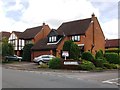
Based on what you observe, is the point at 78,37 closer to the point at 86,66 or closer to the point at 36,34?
the point at 36,34

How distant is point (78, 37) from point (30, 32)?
18891 millimetres

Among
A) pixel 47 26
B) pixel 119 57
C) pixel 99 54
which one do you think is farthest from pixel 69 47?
pixel 47 26

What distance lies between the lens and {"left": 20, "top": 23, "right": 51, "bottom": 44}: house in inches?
2584

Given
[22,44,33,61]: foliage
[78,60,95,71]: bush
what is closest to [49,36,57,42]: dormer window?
[22,44,33,61]: foliage

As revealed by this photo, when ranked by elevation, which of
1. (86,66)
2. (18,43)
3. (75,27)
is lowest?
(86,66)

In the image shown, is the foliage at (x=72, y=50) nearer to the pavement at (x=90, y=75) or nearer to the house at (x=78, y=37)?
the pavement at (x=90, y=75)

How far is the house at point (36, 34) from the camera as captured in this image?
215ft

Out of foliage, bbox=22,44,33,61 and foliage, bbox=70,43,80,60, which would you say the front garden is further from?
foliage, bbox=22,44,33,61

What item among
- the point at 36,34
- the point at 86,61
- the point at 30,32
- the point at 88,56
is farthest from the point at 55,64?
the point at 30,32

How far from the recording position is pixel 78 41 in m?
54.9

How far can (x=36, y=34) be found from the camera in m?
65.9

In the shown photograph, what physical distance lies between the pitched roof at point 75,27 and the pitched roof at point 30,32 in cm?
713

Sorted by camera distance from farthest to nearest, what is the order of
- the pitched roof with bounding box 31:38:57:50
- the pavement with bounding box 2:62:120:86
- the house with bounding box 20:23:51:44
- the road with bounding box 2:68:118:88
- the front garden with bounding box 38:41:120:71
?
the house with bounding box 20:23:51:44, the pitched roof with bounding box 31:38:57:50, the front garden with bounding box 38:41:120:71, the pavement with bounding box 2:62:120:86, the road with bounding box 2:68:118:88

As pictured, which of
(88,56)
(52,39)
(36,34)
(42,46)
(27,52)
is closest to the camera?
(88,56)
